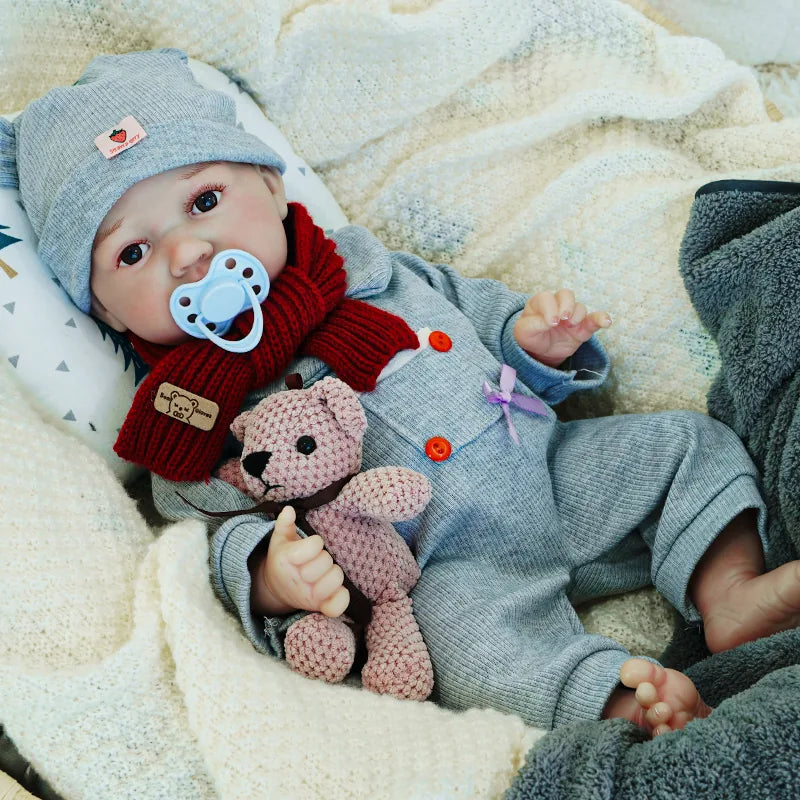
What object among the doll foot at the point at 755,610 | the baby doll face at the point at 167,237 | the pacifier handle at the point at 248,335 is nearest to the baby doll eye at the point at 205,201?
the baby doll face at the point at 167,237

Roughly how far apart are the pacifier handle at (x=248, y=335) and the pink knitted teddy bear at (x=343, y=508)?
0.10 metres

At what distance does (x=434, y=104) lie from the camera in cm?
137

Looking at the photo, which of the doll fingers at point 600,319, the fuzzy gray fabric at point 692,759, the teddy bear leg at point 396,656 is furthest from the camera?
the doll fingers at point 600,319

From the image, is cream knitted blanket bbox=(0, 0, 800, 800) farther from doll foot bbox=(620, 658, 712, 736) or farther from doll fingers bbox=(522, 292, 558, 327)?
doll foot bbox=(620, 658, 712, 736)

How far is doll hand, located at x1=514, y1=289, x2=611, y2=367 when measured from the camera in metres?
1.13

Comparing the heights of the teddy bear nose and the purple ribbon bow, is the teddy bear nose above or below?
above

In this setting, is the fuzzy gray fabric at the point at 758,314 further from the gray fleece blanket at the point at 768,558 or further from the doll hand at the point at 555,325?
the doll hand at the point at 555,325

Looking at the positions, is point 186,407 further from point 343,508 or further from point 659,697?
point 659,697

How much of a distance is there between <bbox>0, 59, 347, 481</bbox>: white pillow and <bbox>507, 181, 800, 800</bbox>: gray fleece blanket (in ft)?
2.35

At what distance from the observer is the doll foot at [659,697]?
32.2 inches

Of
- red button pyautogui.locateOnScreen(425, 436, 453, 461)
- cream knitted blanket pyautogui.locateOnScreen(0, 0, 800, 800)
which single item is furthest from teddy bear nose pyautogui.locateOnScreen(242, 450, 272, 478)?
red button pyautogui.locateOnScreen(425, 436, 453, 461)

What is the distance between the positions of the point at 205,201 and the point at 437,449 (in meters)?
0.44

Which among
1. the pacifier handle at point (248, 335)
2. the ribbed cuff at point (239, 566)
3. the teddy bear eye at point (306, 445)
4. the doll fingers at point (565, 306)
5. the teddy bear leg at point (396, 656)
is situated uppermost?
the pacifier handle at point (248, 335)

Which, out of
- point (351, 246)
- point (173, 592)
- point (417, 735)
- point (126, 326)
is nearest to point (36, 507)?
point (173, 592)
